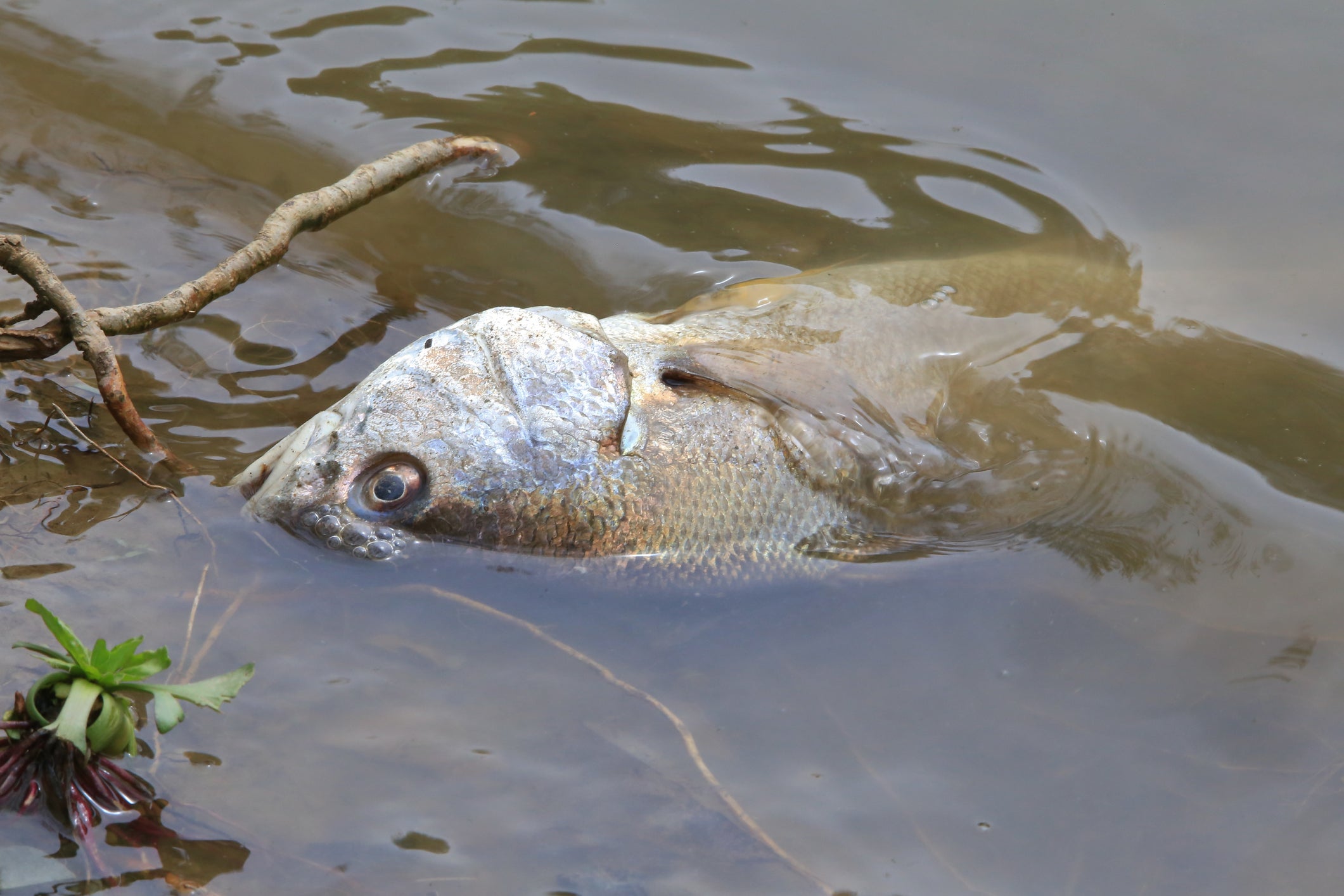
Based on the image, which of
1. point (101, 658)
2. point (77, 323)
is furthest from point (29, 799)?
point (77, 323)

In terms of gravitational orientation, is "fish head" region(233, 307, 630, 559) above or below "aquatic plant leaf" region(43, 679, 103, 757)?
above

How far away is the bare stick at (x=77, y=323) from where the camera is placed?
3031 mm

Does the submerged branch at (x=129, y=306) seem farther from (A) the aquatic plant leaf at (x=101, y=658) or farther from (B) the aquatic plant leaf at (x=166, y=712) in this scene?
(B) the aquatic plant leaf at (x=166, y=712)

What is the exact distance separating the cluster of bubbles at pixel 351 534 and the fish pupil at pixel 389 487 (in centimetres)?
10

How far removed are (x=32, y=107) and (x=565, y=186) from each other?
8.74ft

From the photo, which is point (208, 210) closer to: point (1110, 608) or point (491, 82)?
point (491, 82)

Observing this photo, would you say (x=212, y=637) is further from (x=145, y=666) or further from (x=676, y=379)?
(x=676, y=379)

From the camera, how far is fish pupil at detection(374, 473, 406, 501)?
304 cm

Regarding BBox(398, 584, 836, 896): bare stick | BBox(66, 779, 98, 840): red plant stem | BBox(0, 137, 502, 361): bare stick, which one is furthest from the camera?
BBox(0, 137, 502, 361): bare stick

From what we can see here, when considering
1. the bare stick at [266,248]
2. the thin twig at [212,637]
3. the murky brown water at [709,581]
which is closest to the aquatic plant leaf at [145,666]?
the murky brown water at [709,581]

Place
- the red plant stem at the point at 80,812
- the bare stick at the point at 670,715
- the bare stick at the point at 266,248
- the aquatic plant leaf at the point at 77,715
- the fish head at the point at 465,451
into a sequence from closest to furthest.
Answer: the aquatic plant leaf at the point at 77,715 → the red plant stem at the point at 80,812 → the bare stick at the point at 670,715 → the fish head at the point at 465,451 → the bare stick at the point at 266,248

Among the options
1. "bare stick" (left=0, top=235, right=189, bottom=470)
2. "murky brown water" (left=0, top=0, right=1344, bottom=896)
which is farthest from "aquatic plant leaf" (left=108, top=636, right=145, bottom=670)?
"bare stick" (left=0, top=235, right=189, bottom=470)

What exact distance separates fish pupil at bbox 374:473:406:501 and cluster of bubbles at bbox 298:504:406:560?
105 mm

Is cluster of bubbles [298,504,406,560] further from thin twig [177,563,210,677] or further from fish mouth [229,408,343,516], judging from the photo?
thin twig [177,563,210,677]
